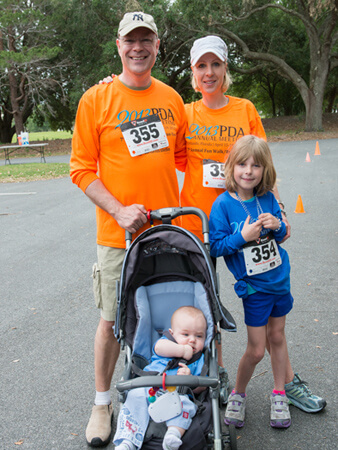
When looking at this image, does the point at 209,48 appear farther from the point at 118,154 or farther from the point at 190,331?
the point at 190,331

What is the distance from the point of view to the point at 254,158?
9.00 feet

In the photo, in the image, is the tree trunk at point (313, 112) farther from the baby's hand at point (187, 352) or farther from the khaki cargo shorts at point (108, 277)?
the baby's hand at point (187, 352)

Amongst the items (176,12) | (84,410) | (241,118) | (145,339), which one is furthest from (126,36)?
(176,12)

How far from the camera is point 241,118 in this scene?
3.10 metres

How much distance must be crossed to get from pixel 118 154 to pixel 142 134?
186 mm

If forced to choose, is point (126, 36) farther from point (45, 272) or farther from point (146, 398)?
point (45, 272)

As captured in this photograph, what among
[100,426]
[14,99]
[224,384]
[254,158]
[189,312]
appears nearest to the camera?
[189,312]

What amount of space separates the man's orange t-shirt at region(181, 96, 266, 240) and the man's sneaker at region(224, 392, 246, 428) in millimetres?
1102

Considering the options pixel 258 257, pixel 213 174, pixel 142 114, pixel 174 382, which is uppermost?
pixel 142 114

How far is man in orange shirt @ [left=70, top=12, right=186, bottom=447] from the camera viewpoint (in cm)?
276

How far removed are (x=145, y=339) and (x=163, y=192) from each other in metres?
0.88

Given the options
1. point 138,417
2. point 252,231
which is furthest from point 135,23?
point 138,417

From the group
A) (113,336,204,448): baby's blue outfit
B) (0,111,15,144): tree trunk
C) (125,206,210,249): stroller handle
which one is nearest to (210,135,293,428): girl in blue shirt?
(125,206,210,249): stroller handle

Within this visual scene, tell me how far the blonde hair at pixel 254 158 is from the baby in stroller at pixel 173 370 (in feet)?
2.66
